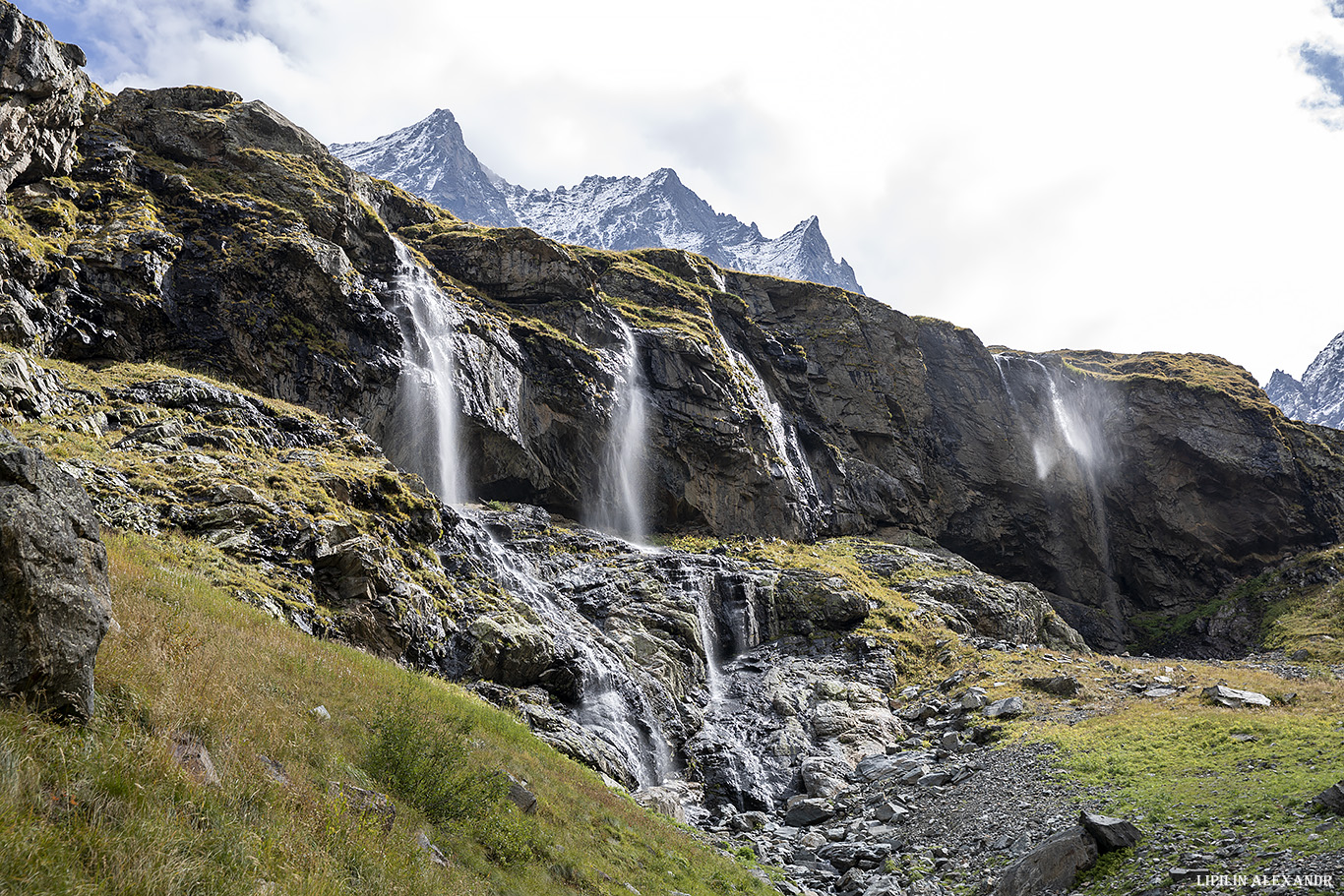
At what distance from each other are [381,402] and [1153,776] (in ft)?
124

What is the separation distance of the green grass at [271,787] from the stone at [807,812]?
9571mm

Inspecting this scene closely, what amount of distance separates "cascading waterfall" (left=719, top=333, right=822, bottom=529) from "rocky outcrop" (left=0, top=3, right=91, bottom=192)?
48.0 metres

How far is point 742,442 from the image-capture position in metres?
57.9

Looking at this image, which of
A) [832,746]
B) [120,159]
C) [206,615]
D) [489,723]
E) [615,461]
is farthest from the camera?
[615,461]

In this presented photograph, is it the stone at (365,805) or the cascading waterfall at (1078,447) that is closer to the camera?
the stone at (365,805)

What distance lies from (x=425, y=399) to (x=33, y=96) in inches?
842

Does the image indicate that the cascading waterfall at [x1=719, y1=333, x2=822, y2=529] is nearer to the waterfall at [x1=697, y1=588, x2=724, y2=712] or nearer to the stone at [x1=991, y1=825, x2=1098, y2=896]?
the waterfall at [x1=697, y1=588, x2=724, y2=712]

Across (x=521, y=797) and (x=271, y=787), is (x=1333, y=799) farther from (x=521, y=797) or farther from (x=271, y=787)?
(x=271, y=787)

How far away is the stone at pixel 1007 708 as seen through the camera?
87.6ft

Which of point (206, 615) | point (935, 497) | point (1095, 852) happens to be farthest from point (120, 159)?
point (935, 497)

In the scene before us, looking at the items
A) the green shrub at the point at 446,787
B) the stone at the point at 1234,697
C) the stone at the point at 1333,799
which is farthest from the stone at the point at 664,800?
the stone at the point at 1234,697

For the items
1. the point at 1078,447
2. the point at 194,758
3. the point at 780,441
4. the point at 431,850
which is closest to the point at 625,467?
the point at 780,441

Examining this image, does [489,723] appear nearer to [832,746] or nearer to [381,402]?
[832,746]

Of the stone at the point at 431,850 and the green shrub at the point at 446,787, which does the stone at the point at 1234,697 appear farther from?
the stone at the point at 431,850
